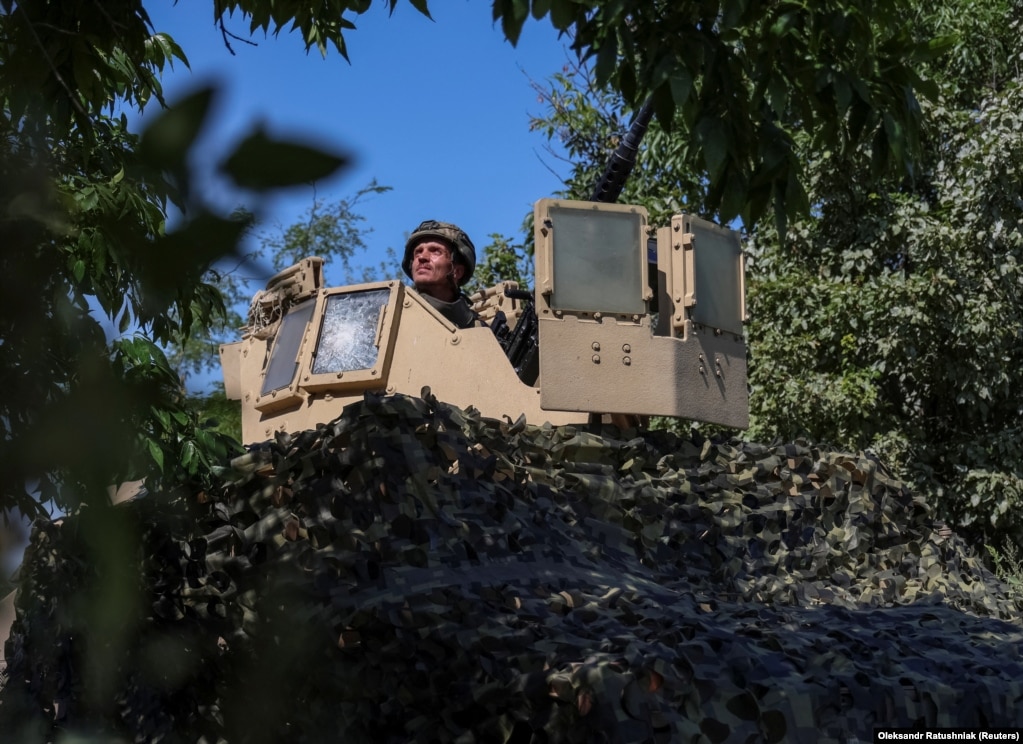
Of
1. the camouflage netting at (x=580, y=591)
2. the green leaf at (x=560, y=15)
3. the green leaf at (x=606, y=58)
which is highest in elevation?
the green leaf at (x=606, y=58)

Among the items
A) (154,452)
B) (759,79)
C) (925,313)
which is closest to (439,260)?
(759,79)

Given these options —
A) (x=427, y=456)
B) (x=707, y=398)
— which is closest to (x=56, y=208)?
(x=427, y=456)

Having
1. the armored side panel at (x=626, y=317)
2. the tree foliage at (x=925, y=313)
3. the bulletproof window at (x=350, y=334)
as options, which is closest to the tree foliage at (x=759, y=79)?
the armored side panel at (x=626, y=317)

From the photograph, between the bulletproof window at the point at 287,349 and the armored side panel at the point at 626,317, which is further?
the bulletproof window at the point at 287,349

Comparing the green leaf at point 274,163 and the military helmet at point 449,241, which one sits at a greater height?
the military helmet at point 449,241

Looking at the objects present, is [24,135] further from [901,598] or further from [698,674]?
[901,598]

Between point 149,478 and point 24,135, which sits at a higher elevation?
point 24,135

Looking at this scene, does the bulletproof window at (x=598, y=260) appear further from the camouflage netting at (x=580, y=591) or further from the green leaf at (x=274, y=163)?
the green leaf at (x=274, y=163)

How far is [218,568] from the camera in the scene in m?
5.19

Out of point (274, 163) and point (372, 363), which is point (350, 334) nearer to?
point (372, 363)

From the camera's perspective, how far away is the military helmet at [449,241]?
292 inches

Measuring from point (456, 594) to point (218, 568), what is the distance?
42.6 inches

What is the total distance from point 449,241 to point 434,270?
0.18m

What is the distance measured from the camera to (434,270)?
24.2 feet
